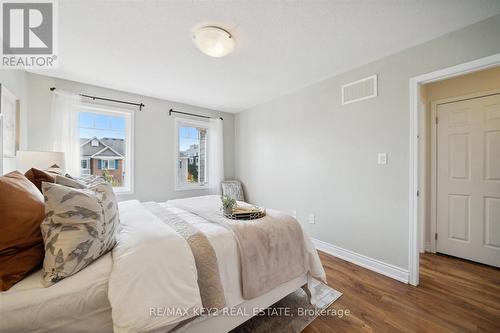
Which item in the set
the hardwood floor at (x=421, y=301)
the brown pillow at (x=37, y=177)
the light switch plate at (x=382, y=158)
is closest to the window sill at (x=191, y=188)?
the brown pillow at (x=37, y=177)

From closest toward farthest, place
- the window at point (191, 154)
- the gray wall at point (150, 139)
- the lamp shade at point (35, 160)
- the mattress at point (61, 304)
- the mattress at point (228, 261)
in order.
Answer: the mattress at point (61, 304), the mattress at point (228, 261), the lamp shade at point (35, 160), the gray wall at point (150, 139), the window at point (191, 154)

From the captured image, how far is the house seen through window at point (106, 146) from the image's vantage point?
9.78ft

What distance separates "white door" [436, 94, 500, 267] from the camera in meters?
2.34

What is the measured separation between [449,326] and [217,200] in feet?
7.36

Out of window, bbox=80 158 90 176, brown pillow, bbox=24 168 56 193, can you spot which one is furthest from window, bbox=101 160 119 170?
brown pillow, bbox=24 168 56 193

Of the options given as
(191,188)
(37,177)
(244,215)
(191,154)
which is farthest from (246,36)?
(191,188)

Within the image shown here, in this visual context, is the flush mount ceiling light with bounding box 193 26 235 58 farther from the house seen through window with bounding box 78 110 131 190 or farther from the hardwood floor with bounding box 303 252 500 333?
the hardwood floor with bounding box 303 252 500 333

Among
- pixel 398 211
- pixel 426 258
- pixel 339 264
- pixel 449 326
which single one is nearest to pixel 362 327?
pixel 449 326

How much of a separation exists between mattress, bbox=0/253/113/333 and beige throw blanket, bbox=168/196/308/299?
0.77 metres

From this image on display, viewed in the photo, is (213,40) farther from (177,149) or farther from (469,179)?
(469,179)

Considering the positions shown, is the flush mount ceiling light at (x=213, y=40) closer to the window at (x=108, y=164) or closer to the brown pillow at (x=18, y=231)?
the brown pillow at (x=18, y=231)

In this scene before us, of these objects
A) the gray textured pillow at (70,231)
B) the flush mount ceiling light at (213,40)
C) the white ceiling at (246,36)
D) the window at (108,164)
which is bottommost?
the gray textured pillow at (70,231)

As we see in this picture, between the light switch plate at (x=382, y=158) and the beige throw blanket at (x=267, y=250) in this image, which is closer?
the beige throw blanket at (x=267, y=250)

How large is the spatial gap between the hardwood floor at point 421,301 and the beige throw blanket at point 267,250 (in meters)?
0.45
